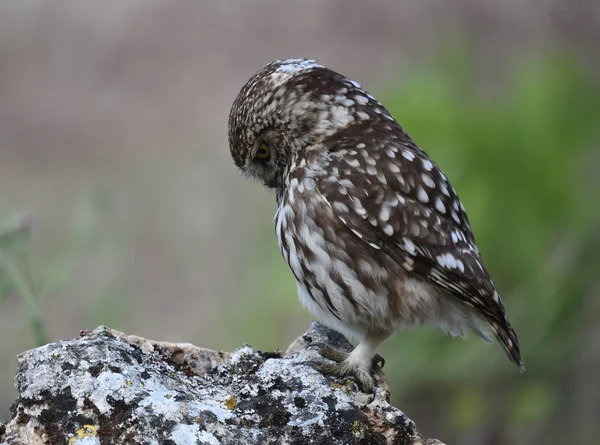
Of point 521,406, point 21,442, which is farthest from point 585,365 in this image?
point 21,442

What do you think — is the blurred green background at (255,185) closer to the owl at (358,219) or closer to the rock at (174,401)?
the rock at (174,401)

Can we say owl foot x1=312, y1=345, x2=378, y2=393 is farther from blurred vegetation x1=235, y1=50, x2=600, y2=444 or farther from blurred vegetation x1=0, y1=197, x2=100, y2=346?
blurred vegetation x1=235, y1=50, x2=600, y2=444

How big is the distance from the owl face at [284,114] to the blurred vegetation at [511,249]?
198cm

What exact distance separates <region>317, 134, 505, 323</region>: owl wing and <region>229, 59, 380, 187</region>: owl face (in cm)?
14

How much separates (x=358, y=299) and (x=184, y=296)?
451cm

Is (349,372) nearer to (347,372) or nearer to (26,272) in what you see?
(347,372)

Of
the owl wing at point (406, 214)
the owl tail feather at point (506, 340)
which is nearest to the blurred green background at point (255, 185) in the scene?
the owl wing at point (406, 214)

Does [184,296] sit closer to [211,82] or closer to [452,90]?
[452,90]

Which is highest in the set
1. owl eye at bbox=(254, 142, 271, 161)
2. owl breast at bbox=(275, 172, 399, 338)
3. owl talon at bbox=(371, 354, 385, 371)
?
owl eye at bbox=(254, 142, 271, 161)

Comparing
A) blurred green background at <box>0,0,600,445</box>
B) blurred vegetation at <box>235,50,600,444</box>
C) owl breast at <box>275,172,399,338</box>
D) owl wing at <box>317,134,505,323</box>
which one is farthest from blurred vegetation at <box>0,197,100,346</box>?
blurred vegetation at <box>235,50,600,444</box>

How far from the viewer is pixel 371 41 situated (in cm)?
1095

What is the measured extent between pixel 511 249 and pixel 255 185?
320cm

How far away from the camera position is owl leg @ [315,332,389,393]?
114 inches

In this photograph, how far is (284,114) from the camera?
3467 millimetres
